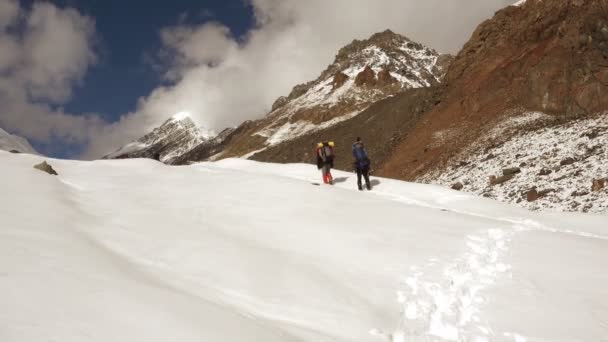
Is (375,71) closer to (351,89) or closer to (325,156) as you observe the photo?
(351,89)

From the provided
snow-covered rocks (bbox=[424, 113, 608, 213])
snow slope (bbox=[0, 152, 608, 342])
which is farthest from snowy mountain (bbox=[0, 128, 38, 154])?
snow-covered rocks (bbox=[424, 113, 608, 213])

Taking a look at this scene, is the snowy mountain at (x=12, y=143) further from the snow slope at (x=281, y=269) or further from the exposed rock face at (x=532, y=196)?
the exposed rock face at (x=532, y=196)

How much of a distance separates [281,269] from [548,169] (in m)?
16.1

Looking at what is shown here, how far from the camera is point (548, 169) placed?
17391 millimetres

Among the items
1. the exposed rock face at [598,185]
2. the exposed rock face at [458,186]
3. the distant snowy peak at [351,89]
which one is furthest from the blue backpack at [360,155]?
the distant snowy peak at [351,89]

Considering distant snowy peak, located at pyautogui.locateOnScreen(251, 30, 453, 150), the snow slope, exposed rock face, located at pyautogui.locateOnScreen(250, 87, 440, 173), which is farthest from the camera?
distant snowy peak, located at pyautogui.locateOnScreen(251, 30, 453, 150)

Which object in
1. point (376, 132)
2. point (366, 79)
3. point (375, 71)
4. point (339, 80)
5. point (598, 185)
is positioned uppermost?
point (375, 71)

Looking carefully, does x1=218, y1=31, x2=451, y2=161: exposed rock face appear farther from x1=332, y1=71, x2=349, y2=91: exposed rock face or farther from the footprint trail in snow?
the footprint trail in snow

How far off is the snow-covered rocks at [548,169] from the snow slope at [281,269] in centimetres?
407

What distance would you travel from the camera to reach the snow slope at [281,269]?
3.97 m

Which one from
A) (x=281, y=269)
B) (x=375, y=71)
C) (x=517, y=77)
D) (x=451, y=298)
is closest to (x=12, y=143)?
(x=281, y=269)

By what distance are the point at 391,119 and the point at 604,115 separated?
96.2ft

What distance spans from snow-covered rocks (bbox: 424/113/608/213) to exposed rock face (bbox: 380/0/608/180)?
2345 millimetres

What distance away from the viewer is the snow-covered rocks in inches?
581
